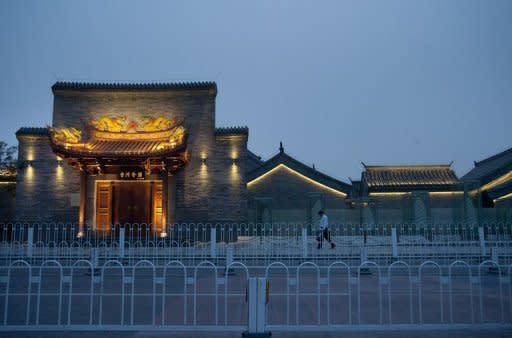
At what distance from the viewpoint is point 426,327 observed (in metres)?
5.35

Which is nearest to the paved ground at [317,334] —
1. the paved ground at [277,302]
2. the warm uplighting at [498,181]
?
the paved ground at [277,302]

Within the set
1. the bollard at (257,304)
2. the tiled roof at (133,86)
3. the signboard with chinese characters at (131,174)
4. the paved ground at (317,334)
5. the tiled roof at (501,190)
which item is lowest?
the paved ground at (317,334)

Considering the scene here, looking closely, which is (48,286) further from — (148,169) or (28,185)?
(28,185)

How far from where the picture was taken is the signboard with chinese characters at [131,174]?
1844 cm

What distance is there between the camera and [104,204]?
18.6 metres

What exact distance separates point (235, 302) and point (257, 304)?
2.80m

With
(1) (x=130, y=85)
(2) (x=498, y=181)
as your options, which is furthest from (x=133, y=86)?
(2) (x=498, y=181)

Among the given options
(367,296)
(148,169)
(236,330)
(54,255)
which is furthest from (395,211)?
(236,330)

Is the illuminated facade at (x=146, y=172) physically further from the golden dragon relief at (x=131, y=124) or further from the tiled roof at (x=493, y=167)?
the tiled roof at (x=493, y=167)

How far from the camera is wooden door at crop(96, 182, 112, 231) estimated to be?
1833 centimetres

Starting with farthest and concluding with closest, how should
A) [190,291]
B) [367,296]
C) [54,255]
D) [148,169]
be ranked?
1. [148,169]
2. [54,255]
3. [190,291]
4. [367,296]

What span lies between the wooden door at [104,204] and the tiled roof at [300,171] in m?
8.01

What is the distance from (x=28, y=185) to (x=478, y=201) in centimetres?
2075

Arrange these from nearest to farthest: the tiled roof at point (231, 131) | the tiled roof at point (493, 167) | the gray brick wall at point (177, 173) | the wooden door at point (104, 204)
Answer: the wooden door at point (104, 204) < the gray brick wall at point (177, 173) < the tiled roof at point (231, 131) < the tiled roof at point (493, 167)
